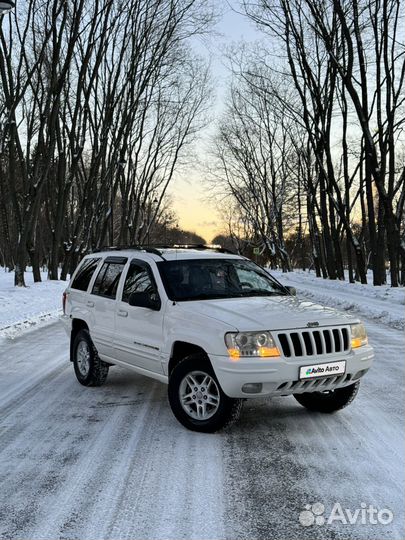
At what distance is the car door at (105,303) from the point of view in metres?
6.71

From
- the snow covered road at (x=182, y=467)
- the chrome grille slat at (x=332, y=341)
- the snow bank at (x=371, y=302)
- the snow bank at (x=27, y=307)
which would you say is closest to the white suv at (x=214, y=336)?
the chrome grille slat at (x=332, y=341)

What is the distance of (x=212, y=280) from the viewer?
20.4 feet

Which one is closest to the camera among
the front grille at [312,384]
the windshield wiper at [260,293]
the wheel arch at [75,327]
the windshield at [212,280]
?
the front grille at [312,384]

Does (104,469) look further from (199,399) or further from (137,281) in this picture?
(137,281)

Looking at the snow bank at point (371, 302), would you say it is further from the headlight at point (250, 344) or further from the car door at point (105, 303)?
the headlight at point (250, 344)

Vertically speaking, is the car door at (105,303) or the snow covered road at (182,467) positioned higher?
the car door at (105,303)

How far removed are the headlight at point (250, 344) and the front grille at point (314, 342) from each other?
0.10m

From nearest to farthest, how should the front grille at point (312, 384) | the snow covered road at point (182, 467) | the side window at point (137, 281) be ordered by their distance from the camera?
the snow covered road at point (182, 467) < the front grille at point (312, 384) < the side window at point (137, 281)

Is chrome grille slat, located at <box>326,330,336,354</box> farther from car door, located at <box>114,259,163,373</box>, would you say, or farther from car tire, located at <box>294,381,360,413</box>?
car door, located at <box>114,259,163,373</box>

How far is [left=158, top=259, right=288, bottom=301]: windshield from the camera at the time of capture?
5945 mm

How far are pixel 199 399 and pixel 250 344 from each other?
30.5 inches

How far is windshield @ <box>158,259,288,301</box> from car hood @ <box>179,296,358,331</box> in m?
0.28

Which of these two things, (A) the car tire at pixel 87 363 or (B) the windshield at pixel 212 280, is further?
(A) the car tire at pixel 87 363

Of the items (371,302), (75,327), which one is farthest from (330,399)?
(371,302)
